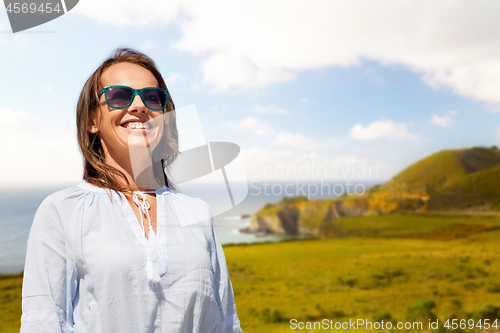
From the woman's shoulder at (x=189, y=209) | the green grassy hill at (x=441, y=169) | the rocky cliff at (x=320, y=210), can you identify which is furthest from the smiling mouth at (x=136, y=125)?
the green grassy hill at (x=441, y=169)

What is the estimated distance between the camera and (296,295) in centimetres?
573

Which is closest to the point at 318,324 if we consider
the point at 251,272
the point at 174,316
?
the point at 251,272

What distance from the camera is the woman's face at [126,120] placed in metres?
0.90

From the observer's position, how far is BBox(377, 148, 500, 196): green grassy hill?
298 inches

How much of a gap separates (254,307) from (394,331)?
2.21 meters

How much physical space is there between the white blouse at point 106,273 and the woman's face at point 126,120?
5.5 inches

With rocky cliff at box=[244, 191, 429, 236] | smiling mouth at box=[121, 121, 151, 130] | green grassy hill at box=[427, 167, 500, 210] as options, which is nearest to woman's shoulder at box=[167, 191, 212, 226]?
smiling mouth at box=[121, 121, 151, 130]

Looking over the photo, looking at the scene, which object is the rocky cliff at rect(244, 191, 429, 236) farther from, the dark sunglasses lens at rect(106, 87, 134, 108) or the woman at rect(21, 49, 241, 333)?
the dark sunglasses lens at rect(106, 87, 134, 108)

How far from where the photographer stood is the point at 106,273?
72 cm

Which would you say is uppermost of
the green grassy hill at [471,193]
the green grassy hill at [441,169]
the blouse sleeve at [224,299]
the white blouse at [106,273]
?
the white blouse at [106,273]

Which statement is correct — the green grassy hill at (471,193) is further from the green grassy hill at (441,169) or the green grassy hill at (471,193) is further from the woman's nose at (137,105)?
the woman's nose at (137,105)

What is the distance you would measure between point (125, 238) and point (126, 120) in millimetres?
335

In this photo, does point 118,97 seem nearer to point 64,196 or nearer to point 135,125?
point 135,125

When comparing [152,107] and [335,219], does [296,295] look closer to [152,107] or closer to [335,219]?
[335,219]
